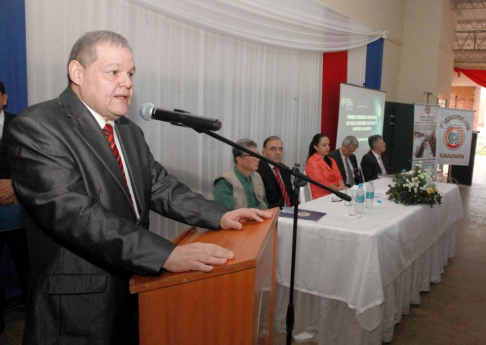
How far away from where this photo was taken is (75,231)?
99 cm

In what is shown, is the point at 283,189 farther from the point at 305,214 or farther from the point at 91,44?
the point at 91,44

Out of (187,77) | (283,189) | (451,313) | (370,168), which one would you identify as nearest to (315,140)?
(283,189)

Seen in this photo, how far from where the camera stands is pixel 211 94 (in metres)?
4.38

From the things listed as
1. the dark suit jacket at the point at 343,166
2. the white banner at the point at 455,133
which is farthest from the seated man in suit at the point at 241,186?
the white banner at the point at 455,133

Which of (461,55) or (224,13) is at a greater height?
(461,55)

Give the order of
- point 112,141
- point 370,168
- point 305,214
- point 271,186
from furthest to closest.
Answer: point 370,168 < point 271,186 < point 305,214 < point 112,141

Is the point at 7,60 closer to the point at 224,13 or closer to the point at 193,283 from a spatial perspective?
the point at 224,13

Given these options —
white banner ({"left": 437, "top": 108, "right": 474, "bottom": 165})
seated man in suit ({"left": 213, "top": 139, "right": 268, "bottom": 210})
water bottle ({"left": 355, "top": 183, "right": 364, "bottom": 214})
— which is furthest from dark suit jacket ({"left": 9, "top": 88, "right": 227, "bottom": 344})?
white banner ({"left": 437, "top": 108, "right": 474, "bottom": 165})

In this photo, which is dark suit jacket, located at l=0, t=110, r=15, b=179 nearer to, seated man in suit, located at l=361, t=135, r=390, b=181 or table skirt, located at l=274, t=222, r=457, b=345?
table skirt, located at l=274, t=222, r=457, b=345

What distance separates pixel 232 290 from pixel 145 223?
453mm

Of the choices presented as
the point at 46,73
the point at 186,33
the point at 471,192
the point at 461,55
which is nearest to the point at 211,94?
the point at 186,33

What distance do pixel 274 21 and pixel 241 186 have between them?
8.25ft

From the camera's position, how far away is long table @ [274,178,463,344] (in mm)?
2396

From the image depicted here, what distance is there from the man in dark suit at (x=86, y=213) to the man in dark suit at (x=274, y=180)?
256 cm
